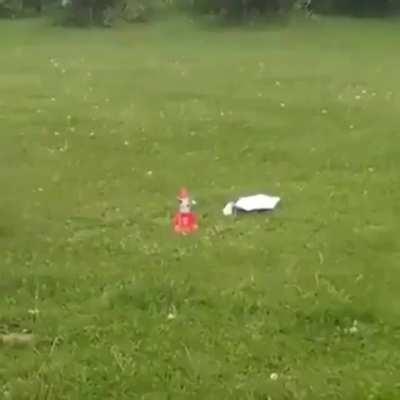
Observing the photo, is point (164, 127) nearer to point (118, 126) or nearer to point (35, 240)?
point (118, 126)

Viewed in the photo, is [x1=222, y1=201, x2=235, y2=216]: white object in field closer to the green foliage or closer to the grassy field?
the grassy field

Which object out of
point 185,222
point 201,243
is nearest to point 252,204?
point 185,222

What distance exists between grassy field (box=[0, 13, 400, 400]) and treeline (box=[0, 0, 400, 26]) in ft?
29.7

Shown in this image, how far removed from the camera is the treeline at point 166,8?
22938 millimetres

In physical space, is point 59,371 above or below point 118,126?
above

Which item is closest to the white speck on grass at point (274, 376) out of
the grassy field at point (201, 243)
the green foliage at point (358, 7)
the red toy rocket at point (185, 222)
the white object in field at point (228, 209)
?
the grassy field at point (201, 243)

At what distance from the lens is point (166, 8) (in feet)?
82.8

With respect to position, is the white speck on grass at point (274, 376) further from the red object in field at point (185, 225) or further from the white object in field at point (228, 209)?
the white object in field at point (228, 209)

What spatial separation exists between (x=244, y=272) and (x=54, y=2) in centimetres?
1928

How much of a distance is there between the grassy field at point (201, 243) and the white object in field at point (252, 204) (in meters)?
0.10

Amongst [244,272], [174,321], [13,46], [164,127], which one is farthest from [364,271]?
[13,46]

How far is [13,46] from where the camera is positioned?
763 inches

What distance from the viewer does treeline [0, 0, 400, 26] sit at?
22.9m

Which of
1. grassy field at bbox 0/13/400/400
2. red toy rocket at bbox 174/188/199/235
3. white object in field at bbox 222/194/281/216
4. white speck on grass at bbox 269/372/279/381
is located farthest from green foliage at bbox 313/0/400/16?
white speck on grass at bbox 269/372/279/381
